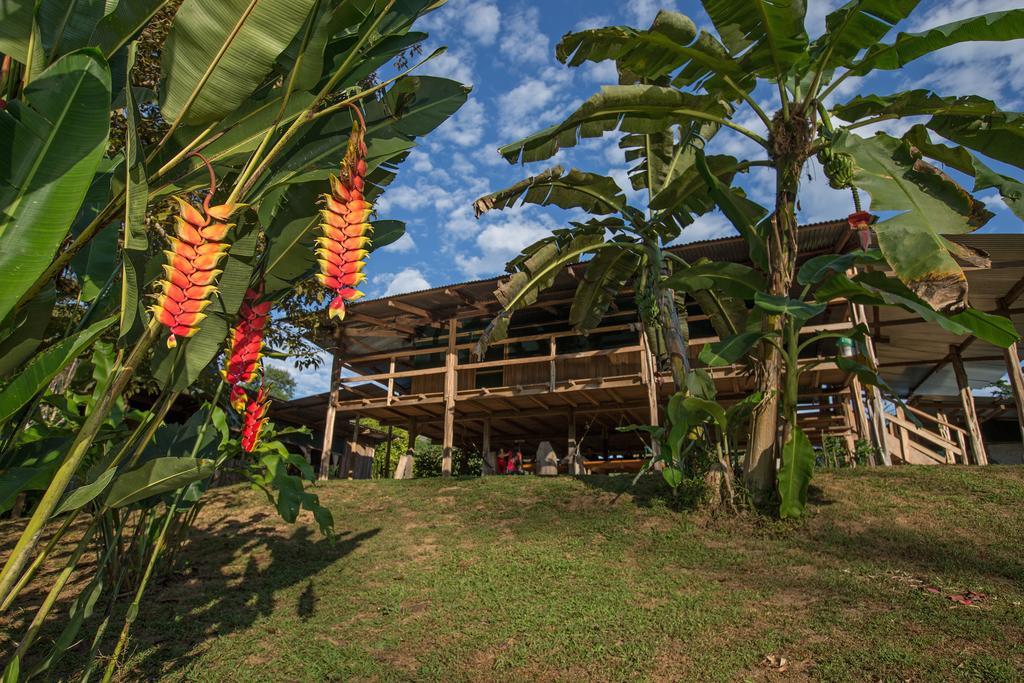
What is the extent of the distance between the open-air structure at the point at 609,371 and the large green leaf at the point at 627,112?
5255 mm

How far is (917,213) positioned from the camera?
5.05 metres

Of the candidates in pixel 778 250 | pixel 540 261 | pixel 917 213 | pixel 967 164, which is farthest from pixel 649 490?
pixel 967 164

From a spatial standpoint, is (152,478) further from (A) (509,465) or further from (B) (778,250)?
(A) (509,465)

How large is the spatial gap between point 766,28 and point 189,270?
6.08m

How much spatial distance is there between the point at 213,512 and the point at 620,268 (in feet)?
24.1

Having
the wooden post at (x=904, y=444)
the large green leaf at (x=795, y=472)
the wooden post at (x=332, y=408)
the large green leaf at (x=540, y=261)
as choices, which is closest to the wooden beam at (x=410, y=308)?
the wooden post at (x=332, y=408)

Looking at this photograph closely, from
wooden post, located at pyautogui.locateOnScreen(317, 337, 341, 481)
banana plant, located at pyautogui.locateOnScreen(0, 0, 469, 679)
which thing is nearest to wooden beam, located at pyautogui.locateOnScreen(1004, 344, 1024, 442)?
banana plant, located at pyautogui.locateOnScreen(0, 0, 469, 679)

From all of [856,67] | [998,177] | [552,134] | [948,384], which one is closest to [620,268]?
[552,134]

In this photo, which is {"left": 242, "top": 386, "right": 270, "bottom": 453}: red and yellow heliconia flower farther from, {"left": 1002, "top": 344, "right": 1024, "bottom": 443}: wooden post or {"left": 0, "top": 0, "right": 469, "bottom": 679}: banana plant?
{"left": 1002, "top": 344, "right": 1024, "bottom": 443}: wooden post

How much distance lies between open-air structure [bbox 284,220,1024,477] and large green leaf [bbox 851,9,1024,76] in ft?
17.6

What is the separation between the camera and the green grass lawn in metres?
4.49

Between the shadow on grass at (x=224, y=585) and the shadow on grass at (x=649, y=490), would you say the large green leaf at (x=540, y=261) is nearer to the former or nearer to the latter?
the shadow on grass at (x=649, y=490)

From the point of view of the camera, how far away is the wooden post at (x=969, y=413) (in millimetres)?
11445

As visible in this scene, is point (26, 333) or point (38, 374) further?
point (26, 333)
